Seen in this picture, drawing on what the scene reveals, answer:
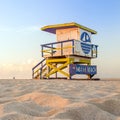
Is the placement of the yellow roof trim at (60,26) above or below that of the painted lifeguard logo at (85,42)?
above

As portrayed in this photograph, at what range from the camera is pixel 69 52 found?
45.3 feet

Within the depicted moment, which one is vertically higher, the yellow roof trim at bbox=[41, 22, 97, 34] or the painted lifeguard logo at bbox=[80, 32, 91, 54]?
the yellow roof trim at bbox=[41, 22, 97, 34]

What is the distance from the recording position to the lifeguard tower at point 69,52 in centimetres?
1358

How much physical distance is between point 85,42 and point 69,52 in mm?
1842

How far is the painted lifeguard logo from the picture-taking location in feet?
47.9

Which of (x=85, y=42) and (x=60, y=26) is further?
(x=85, y=42)

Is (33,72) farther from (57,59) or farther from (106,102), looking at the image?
(106,102)

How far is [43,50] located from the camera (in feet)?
48.2

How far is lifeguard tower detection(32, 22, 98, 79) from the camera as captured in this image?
13578 mm

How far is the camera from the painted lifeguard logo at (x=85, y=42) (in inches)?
574

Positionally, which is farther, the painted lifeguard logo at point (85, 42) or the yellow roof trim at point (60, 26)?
the painted lifeguard logo at point (85, 42)

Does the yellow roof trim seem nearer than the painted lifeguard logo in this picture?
Yes

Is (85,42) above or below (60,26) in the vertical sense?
below

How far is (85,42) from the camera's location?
595 inches
